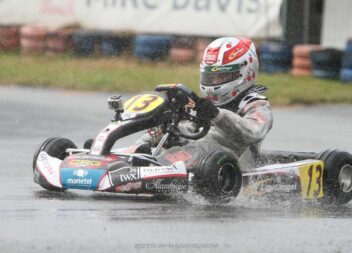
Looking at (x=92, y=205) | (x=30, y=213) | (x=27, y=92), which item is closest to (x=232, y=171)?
(x=92, y=205)

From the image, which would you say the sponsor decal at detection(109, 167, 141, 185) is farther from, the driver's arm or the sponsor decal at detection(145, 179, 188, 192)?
the driver's arm

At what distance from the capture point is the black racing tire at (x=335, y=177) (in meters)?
7.82

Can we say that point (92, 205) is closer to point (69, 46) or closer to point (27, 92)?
point (27, 92)

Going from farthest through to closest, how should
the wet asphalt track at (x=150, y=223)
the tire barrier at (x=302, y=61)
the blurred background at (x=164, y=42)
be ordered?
the tire barrier at (x=302, y=61), the blurred background at (x=164, y=42), the wet asphalt track at (x=150, y=223)

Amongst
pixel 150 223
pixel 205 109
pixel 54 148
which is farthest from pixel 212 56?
pixel 150 223

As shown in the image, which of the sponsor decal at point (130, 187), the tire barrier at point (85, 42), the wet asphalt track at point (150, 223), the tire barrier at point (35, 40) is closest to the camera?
the wet asphalt track at point (150, 223)

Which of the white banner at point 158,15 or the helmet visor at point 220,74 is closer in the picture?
the helmet visor at point 220,74

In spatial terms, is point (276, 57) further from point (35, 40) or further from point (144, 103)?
point (144, 103)

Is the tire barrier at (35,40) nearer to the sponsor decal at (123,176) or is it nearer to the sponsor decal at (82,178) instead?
the sponsor decal at (82,178)

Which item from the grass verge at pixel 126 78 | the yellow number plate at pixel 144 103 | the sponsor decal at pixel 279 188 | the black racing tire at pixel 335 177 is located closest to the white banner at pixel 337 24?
the grass verge at pixel 126 78

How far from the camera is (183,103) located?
7441 mm

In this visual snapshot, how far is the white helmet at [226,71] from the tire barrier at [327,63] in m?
9.08

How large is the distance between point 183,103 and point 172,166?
0.51 m

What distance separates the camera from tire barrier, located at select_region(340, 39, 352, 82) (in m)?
16.4
